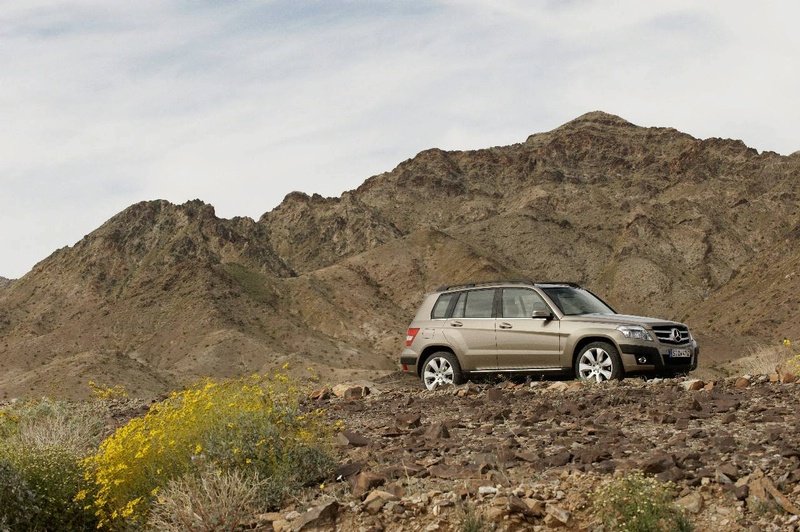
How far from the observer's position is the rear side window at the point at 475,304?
13.2 m

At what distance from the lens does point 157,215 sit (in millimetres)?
114875

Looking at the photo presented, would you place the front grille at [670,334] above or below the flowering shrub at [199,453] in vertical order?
above

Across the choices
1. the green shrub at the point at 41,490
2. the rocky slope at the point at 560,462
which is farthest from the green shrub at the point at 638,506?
the green shrub at the point at 41,490

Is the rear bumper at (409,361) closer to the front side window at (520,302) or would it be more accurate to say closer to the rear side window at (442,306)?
the rear side window at (442,306)

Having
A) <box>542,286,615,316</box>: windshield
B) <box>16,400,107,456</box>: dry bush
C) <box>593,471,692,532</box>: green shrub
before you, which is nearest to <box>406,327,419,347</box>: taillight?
→ <box>542,286,615,316</box>: windshield

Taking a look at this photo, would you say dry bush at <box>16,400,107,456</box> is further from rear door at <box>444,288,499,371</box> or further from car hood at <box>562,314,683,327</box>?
car hood at <box>562,314,683,327</box>

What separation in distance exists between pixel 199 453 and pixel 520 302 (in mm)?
6716

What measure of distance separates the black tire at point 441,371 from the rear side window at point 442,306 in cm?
59

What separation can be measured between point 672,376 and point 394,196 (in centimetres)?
12548

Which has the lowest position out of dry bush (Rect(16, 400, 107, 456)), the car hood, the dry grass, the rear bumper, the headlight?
the dry grass

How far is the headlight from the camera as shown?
39.5ft

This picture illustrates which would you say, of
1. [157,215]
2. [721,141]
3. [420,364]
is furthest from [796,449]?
[721,141]

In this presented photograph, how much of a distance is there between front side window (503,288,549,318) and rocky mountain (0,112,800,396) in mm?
43196

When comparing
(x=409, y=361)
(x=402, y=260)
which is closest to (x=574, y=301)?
(x=409, y=361)
